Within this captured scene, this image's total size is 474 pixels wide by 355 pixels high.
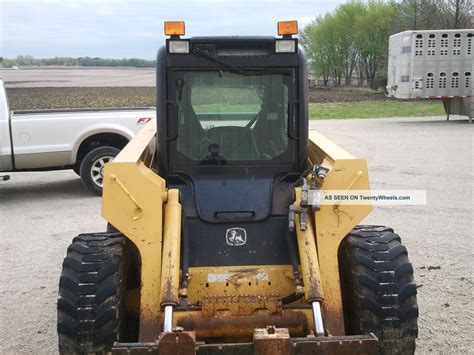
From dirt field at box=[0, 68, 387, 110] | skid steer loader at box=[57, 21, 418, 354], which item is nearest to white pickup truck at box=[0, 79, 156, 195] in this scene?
skid steer loader at box=[57, 21, 418, 354]

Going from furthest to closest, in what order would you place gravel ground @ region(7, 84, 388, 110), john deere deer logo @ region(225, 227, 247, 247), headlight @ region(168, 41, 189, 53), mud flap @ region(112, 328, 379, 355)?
gravel ground @ region(7, 84, 388, 110) → headlight @ region(168, 41, 189, 53) → john deere deer logo @ region(225, 227, 247, 247) → mud flap @ region(112, 328, 379, 355)

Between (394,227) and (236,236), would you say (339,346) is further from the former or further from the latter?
(394,227)

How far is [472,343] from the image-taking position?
4.71 m

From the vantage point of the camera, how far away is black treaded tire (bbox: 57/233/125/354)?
3676 mm

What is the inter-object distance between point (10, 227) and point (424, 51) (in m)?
16.8

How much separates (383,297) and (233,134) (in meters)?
1.61

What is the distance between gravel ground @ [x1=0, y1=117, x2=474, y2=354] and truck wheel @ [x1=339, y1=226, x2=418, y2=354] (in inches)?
38.4

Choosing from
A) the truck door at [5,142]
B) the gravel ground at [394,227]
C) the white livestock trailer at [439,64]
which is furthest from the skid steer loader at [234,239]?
the white livestock trailer at [439,64]

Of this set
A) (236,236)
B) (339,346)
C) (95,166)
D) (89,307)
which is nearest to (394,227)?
(236,236)

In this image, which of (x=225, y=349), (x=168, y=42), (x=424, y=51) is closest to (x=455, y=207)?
(x=168, y=42)

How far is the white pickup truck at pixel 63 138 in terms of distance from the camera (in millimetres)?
10094

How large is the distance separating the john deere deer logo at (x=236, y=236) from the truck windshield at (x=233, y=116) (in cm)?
60

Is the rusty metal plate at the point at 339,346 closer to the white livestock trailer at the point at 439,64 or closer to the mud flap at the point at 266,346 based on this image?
the mud flap at the point at 266,346

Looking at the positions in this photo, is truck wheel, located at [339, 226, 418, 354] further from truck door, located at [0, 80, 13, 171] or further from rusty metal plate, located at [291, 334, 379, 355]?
truck door, located at [0, 80, 13, 171]
